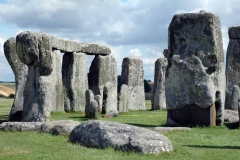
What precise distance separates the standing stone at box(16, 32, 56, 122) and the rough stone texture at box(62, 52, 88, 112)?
40.9ft

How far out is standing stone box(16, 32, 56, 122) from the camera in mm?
17844

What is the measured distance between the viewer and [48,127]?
50.5 feet

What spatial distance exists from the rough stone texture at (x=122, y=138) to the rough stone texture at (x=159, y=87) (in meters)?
21.4

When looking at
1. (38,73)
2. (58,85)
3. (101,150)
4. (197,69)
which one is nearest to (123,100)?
(58,85)

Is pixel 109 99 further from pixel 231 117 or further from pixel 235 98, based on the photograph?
pixel 231 117

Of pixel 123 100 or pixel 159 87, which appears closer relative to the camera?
pixel 123 100

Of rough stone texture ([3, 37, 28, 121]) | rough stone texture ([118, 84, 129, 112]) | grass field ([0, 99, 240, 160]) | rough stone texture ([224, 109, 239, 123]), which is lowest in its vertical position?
grass field ([0, 99, 240, 160])

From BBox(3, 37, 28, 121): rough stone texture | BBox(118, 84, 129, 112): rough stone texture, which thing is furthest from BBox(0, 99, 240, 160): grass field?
BBox(118, 84, 129, 112): rough stone texture

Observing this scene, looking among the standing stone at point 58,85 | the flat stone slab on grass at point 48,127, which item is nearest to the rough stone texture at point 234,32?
the standing stone at point 58,85

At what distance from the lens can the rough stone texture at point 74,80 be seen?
31.0m

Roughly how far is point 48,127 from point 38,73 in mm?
3236

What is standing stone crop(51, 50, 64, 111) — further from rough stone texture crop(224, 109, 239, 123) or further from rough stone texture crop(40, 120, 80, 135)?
rough stone texture crop(40, 120, 80, 135)

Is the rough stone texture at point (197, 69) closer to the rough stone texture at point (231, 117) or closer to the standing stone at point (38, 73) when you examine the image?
the rough stone texture at point (231, 117)

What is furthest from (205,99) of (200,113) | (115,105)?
(115,105)
